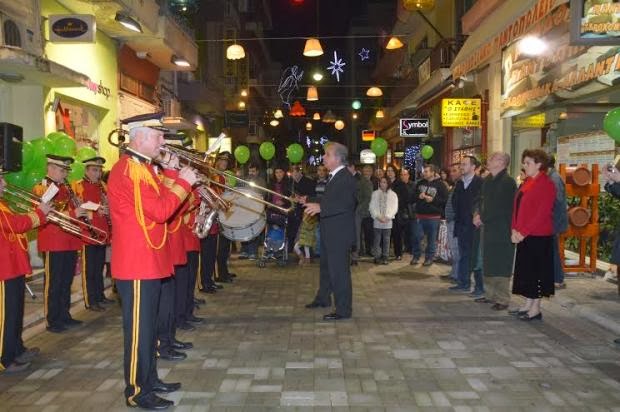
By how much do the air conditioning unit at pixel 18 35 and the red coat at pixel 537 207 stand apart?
7.58 m

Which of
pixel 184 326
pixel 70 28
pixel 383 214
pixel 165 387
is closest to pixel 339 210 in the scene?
pixel 184 326

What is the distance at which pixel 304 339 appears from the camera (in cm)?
643

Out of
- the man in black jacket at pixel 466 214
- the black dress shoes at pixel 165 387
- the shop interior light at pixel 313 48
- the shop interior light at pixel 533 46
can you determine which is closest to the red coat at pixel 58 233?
the black dress shoes at pixel 165 387

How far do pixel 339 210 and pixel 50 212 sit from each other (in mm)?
3398

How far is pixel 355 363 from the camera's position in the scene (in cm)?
557

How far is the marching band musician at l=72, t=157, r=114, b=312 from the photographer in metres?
7.78

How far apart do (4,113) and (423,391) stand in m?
8.23

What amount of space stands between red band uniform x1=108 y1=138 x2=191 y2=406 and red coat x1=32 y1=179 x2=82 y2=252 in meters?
2.81

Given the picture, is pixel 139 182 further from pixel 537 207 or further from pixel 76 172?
pixel 537 207

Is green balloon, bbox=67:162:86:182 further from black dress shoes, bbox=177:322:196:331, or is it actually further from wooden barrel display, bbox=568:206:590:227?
wooden barrel display, bbox=568:206:590:227

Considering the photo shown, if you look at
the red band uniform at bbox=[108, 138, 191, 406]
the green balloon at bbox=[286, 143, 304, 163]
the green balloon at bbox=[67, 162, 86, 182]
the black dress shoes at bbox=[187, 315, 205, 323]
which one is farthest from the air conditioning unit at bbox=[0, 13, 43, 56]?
the green balloon at bbox=[286, 143, 304, 163]

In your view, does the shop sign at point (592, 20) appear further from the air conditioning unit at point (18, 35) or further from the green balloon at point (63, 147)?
the air conditioning unit at point (18, 35)

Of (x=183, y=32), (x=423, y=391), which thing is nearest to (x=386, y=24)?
(x=183, y=32)

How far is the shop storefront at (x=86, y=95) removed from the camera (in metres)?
10.3
